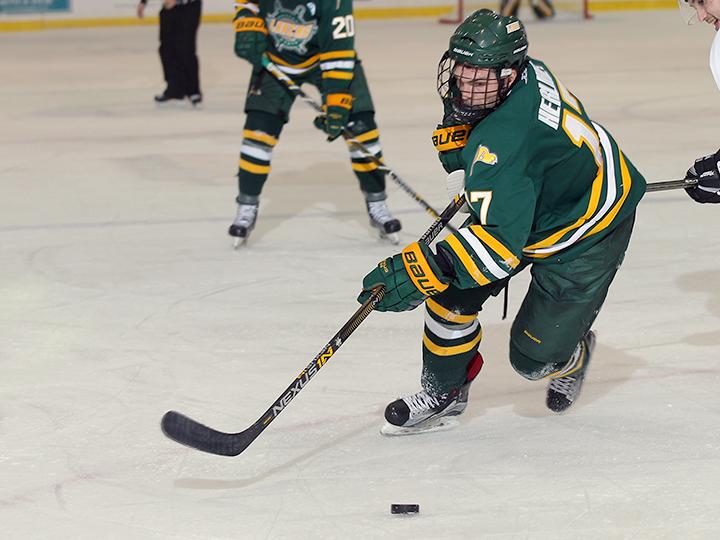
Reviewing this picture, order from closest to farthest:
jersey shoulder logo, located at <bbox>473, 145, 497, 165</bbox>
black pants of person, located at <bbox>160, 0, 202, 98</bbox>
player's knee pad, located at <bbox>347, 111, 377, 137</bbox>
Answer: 1. jersey shoulder logo, located at <bbox>473, 145, 497, 165</bbox>
2. player's knee pad, located at <bbox>347, 111, 377, 137</bbox>
3. black pants of person, located at <bbox>160, 0, 202, 98</bbox>

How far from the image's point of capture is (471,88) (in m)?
2.25

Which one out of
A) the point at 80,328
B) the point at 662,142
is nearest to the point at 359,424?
the point at 80,328

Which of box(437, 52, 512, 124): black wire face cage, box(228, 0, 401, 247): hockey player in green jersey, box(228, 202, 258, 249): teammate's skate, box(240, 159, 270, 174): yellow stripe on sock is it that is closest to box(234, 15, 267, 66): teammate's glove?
box(228, 0, 401, 247): hockey player in green jersey

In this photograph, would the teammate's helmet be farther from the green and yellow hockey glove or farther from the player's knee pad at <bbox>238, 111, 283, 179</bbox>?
the player's knee pad at <bbox>238, 111, 283, 179</bbox>

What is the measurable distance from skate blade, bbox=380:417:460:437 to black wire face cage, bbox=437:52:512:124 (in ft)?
2.28

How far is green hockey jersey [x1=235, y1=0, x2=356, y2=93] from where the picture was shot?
3.82 m

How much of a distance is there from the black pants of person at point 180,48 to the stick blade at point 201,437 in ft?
15.2

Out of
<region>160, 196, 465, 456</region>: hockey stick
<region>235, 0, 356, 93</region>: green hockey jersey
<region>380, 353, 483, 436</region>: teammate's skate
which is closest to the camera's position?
<region>160, 196, 465, 456</region>: hockey stick

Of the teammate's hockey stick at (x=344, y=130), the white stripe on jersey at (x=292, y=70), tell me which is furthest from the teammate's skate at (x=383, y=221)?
the white stripe on jersey at (x=292, y=70)

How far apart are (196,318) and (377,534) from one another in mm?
1363

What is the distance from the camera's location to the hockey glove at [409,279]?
7.33 feet

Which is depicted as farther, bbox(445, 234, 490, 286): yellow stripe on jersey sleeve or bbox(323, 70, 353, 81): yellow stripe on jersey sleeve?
bbox(323, 70, 353, 81): yellow stripe on jersey sleeve

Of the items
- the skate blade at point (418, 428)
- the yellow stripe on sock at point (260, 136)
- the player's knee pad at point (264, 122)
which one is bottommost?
the skate blade at point (418, 428)

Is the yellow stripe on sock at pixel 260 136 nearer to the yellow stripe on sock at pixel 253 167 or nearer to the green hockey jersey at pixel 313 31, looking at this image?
the yellow stripe on sock at pixel 253 167
